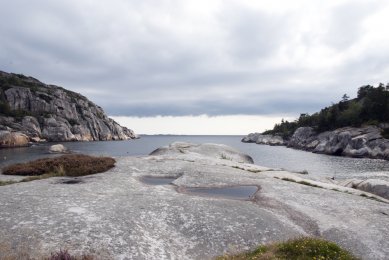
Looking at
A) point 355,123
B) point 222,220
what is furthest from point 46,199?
point 355,123

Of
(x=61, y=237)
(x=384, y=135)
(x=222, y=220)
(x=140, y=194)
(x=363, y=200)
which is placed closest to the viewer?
(x=61, y=237)

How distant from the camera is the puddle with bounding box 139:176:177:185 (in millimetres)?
27219

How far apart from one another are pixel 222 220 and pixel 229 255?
334cm

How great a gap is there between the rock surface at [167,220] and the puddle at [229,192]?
789 mm

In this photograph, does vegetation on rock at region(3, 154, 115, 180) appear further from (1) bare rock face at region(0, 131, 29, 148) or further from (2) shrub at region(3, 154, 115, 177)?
(1) bare rock face at region(0, 131, 29, 148)

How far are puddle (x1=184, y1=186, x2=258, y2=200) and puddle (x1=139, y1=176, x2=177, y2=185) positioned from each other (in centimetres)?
274

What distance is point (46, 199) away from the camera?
18.8 meters

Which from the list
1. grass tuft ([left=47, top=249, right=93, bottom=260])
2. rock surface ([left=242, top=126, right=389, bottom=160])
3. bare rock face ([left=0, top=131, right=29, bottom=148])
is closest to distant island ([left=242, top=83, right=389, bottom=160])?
rock surface ([left=242, top=126, right=389, bottom=160])

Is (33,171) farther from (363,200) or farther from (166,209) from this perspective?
(363,200)

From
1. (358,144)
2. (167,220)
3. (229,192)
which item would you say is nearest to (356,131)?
(358,144)

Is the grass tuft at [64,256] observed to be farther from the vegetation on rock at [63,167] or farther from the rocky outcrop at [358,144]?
the rocky outcrop at [358,144]

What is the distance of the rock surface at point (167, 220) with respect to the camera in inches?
560

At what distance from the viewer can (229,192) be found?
84.1ft

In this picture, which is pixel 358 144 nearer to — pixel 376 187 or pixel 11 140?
pixel 376 187
